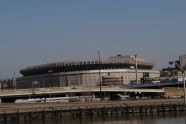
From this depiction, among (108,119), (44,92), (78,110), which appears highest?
(44,92)

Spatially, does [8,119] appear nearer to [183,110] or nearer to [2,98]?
[183,110]

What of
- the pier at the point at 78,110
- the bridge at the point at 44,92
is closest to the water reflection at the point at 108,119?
the pier at the point at 78,110

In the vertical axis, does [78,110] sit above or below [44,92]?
below

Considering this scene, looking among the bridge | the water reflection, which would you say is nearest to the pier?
the water reflection

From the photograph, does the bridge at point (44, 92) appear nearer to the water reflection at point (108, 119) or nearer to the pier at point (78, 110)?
the pier at point (78, 110)

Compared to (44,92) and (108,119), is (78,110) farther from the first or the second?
(44,92)

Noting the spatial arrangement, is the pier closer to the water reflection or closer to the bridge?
the water reflection

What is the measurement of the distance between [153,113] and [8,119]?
3350 centimetres

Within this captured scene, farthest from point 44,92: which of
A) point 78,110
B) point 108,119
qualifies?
point 108,119

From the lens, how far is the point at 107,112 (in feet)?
345

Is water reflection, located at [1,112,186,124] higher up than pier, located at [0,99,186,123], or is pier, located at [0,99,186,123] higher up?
pier, located at [0,99,186,123]

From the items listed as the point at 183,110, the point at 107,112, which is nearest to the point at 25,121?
the point at 107,112

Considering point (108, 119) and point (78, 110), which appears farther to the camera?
point (78, 110)

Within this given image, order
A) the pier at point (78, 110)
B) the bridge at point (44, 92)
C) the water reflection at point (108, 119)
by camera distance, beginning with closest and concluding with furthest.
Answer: the water reflection at point (108, 119), the pier at point (78, 110), the bridge at point (44, 92)
